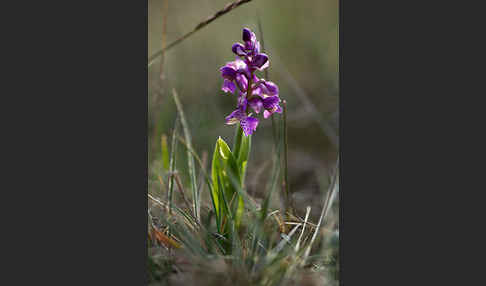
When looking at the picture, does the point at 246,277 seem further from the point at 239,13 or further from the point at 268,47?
the point at 239,13

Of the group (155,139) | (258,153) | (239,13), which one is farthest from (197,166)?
(239,13)

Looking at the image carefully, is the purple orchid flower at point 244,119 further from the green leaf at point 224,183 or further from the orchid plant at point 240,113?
the green leaf at point 224,183

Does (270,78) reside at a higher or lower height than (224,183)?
higher

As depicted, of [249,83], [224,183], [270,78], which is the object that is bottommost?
[224,183]

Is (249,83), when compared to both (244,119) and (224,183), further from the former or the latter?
(224,183)

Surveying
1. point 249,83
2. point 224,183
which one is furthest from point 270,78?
point 224,183

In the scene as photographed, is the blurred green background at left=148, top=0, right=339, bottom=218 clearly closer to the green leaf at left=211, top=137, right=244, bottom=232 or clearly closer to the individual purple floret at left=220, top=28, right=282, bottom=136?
the green leaf at left=211, top=137, right=244, bottom=232
